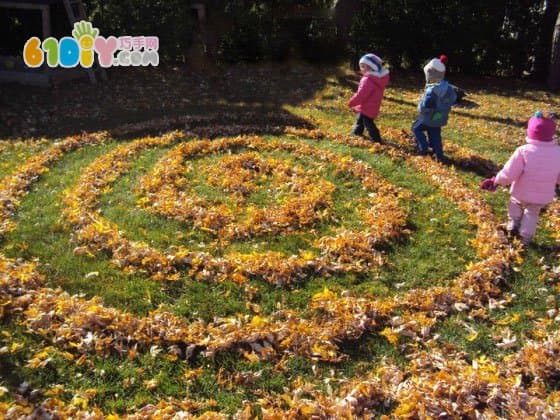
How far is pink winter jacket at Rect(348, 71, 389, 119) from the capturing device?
9.98 metres

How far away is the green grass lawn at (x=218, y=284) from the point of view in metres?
4.64

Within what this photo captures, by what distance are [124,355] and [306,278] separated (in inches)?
86.4

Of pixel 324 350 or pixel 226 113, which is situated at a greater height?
pixel 226 113

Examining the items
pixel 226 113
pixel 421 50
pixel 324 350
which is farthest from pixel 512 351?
pixel 421 50

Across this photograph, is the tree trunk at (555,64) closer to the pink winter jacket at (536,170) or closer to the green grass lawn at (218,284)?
the green grass lawn at (218,284)

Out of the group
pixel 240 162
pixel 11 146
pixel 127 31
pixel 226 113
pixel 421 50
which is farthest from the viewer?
pixel 421 50

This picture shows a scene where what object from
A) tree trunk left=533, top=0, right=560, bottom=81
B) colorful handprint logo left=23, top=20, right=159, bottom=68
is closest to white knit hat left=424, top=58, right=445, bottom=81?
colorful handprint logo left=23, top=20, right=159, bottom=68

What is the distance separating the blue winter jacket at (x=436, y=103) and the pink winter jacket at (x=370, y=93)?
1014 millimetres

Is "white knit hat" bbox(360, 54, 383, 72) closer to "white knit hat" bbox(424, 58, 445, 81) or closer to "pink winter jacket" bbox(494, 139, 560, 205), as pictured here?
"white knit hat" bbox(424, 58, 445, 81)

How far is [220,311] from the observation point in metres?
5.54

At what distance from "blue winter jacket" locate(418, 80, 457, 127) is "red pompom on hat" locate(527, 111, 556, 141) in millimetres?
2924

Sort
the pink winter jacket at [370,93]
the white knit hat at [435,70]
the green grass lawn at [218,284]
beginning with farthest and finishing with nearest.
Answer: the pink winter jacket at [370,93], the white knit hat at [435,70], the green grass lawn at [218,284]

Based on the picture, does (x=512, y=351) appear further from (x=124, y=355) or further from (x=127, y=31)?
(x=127, y=31)

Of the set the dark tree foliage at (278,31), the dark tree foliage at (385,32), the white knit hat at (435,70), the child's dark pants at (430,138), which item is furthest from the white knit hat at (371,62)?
the dark tree foliage at (278,31)
